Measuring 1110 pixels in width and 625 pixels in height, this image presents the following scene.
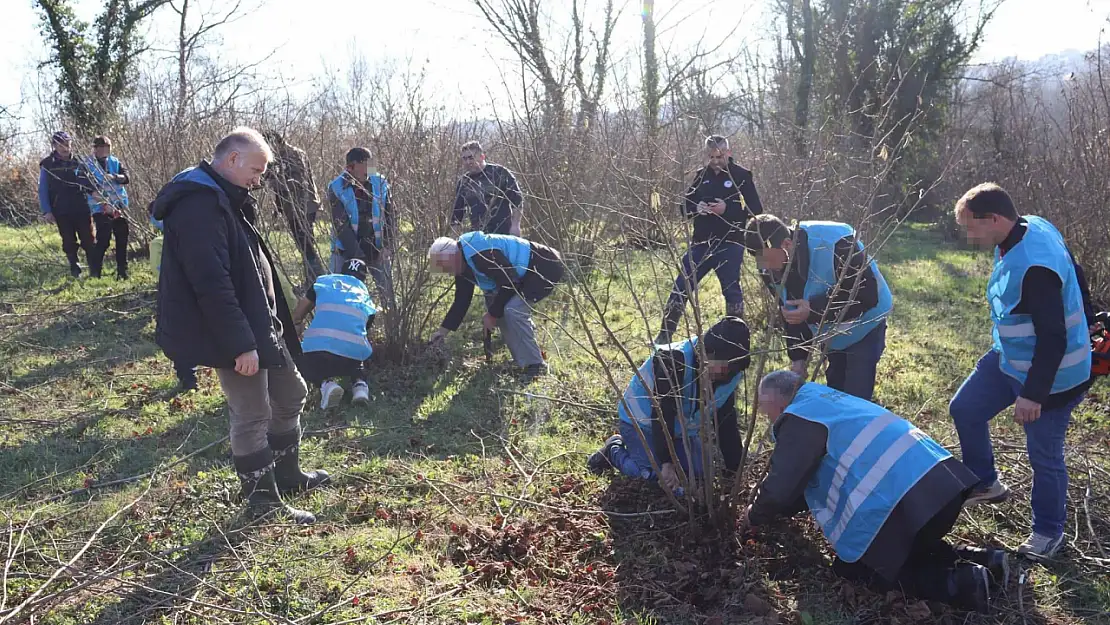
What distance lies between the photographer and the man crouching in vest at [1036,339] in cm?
309

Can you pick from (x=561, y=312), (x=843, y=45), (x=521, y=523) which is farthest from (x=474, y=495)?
(x=843, y=45)

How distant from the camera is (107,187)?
8.23 m

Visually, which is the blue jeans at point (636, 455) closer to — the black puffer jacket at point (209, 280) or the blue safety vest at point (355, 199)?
the black puffer jacket at point (209, 280)

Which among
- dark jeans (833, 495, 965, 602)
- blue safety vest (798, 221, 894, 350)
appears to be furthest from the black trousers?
dark jeans (833, 495, 965, 602)

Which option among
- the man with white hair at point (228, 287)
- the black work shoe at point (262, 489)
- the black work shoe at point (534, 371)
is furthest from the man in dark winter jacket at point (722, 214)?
the man with white hair at point (228, 287)

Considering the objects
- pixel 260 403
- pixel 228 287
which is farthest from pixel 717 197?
pixel 228 287

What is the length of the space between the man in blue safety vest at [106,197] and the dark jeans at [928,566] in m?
8.11

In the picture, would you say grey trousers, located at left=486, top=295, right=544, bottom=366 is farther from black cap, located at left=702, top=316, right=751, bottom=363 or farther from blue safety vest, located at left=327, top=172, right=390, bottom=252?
black cap, located at left=702, top=316, right=751, bottom=363

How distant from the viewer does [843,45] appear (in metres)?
15.9

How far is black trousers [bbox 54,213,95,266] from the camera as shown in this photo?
8.48 metres

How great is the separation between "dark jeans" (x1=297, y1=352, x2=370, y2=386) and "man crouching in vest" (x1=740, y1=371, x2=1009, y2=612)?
307cm

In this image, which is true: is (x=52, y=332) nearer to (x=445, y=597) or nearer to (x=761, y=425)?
(x=445, y=597)

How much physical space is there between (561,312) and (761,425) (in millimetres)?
2743

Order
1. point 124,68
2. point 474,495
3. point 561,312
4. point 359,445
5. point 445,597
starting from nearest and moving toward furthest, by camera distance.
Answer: point 445,597 < point 474,495 < point 359,445 < point 561,312 < point 124,68
